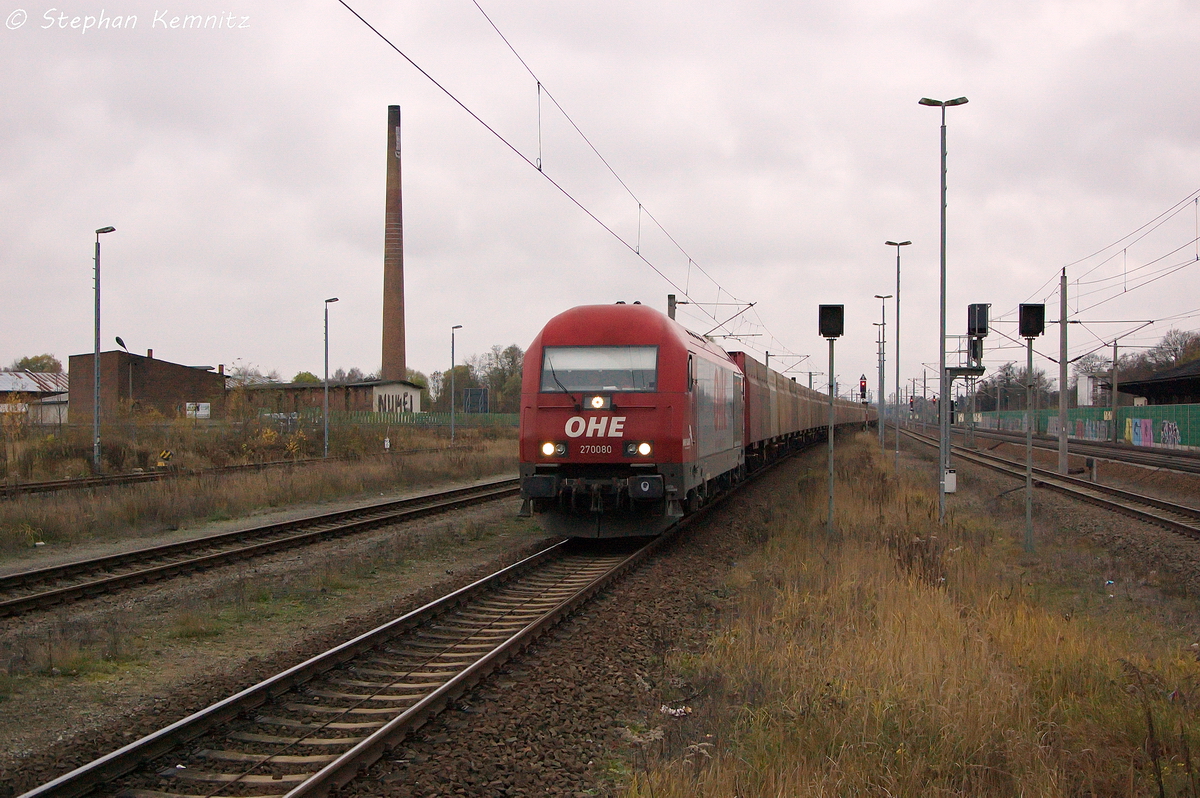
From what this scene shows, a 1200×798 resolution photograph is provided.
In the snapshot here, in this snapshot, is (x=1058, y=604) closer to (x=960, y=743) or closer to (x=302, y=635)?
(x=960, y=743)

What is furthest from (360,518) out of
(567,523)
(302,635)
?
(302,635)

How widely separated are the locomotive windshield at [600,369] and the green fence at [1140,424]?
37.5 m

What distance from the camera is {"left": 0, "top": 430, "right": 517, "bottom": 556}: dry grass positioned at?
48.8 feet

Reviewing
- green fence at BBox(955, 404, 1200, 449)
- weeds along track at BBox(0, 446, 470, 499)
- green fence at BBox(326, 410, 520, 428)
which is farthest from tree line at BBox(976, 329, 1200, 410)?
weeds along track at BBox(0, 446, 470, 499)

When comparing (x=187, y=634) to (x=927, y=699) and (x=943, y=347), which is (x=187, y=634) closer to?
(x=927, y=699)

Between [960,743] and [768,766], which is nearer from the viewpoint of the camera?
[768,766]

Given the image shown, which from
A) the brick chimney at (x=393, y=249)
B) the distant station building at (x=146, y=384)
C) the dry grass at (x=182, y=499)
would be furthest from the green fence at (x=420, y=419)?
the dry grass at (x=182, y=499)

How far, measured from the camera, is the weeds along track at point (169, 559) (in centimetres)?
983

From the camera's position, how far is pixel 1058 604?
9.70 m

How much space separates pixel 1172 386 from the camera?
4959 cm

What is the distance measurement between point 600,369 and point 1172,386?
49333 mm

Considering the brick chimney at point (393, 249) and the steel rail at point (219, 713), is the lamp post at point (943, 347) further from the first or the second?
the brick chimney at point (393, 249)

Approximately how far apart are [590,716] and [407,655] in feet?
6.48

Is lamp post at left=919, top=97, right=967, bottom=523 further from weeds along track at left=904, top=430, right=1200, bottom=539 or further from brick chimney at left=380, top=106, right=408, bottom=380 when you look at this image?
brick chimney at left=380, top=106, right=408, bottom=380
